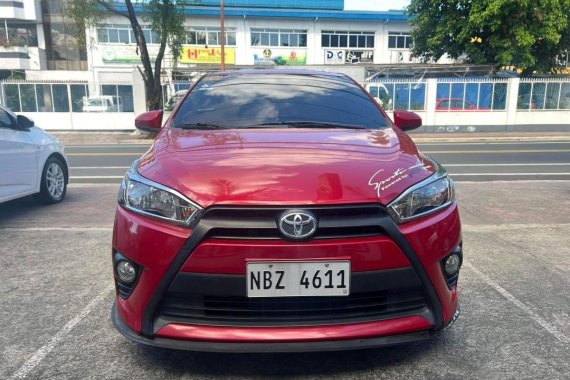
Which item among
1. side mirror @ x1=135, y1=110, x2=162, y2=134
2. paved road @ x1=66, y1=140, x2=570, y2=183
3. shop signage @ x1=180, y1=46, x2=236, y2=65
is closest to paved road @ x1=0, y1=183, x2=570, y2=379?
side mirror @ x1=135, y1=110, x2=162, y2=134

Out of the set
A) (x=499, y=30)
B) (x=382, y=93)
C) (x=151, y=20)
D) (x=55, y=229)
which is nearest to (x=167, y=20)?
(x=151, y=20)

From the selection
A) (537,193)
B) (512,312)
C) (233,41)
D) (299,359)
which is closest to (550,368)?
(512,312)

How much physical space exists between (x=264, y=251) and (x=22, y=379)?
147cm

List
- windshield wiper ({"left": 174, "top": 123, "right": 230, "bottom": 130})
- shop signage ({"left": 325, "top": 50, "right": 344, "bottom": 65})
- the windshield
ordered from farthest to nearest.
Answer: shop signage ({"left": 325, "top": 50, "right": 344, "bottom": 65})
the windshield
windshield wiper ({"left": 174, "top": 123, "right": 230, "bottom": 130})

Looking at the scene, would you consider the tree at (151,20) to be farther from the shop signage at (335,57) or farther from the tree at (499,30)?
the shop signage at (335,57)

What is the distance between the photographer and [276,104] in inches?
142

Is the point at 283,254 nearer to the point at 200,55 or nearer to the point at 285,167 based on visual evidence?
the point at 285,167

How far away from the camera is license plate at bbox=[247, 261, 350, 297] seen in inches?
86.6

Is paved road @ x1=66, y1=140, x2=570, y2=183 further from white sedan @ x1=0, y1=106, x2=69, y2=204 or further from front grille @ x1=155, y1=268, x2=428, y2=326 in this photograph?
front grille @ x1=155, y1=268, x2=428, y2=326

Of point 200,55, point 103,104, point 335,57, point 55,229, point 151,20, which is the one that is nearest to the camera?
point 55,229

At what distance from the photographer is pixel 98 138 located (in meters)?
20.4

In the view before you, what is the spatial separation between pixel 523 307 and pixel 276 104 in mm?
2275

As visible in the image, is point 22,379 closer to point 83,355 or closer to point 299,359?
point 83,355

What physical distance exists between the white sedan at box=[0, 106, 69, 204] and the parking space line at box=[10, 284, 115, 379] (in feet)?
9.70
